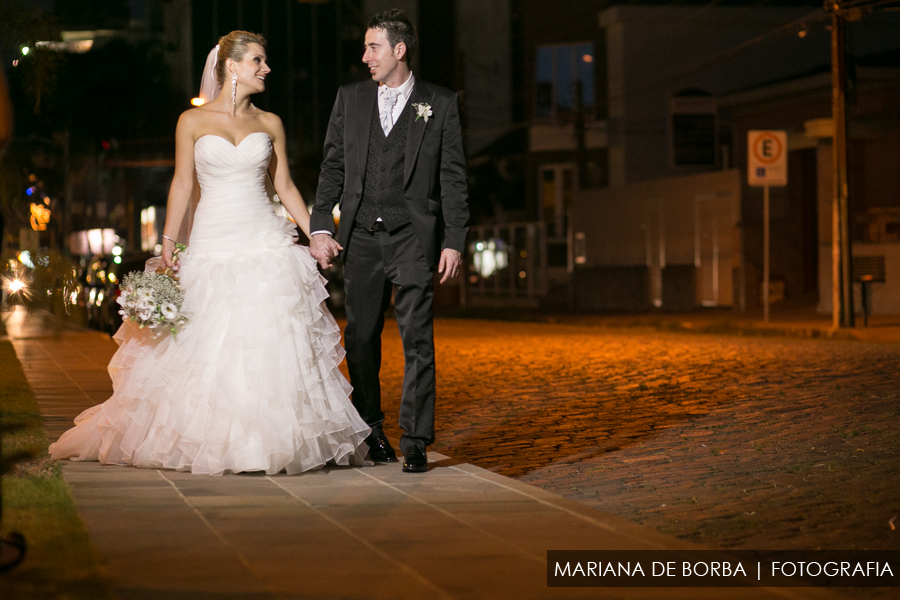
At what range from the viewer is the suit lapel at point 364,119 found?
6199 millimetres

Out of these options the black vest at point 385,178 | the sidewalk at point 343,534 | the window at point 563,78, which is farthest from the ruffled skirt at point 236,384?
the window at point 563,78

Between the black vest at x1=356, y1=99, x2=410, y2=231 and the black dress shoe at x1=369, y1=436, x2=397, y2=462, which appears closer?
the black vest at x1=356, y1=99, x2=410, y2=231

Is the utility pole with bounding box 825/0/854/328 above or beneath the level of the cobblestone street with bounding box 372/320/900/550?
above

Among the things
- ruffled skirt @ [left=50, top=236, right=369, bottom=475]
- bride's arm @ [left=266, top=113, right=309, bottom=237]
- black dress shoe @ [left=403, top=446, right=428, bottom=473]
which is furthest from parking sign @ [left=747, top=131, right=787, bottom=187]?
black dress shoe @ [left=403, top=446, right=428, bottom=473]

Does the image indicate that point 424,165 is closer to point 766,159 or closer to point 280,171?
point 280,171

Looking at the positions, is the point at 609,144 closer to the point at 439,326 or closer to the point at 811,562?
the point at 439,326

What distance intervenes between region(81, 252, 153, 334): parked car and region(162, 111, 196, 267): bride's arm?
12802 millimetres

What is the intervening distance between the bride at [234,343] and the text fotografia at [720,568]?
6.86ft

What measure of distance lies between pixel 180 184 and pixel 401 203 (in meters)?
1.31

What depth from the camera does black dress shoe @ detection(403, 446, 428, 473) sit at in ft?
19.9

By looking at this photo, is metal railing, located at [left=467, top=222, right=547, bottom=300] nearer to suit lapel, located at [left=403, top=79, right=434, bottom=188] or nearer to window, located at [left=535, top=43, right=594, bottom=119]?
window, located at [left=535, top=43, right=594, bottom=119]

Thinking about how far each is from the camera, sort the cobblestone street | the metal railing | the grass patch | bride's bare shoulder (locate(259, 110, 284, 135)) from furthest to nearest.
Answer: the metal railing, bride's bare shoulder (locate(259, 110, 284, 135)), the cobblestone street, the grass patch

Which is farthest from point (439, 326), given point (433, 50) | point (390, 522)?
point (433, 50)

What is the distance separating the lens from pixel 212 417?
6047mm
